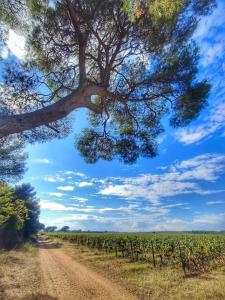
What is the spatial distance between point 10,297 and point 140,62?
8.03 m

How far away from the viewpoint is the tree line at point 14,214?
55.3ft

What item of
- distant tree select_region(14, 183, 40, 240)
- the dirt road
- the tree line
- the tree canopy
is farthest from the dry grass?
distant tree select_region(14, 183, 40, 240)

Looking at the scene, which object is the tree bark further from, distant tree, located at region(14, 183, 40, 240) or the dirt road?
distant tree, located at region(14, 183, 40, 240)

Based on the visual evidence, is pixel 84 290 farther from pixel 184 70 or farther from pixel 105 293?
pixel 184 70

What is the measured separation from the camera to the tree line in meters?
16.9

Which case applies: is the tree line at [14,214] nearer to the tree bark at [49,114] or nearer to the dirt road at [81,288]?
the dirt road at [81,288]

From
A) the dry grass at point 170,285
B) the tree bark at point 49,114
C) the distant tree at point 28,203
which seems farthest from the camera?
the distant tree at point 28,203

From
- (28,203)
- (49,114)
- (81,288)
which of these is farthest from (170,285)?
(28,203)

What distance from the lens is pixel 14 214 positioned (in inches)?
809

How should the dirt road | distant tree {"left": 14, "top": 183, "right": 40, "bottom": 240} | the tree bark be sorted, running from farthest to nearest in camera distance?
distant tree {"left": 14, "top": 183, "right": 40, "bottom": 240} < the dirt road < the tree bark

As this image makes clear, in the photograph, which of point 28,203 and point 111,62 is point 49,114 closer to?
point 111,62

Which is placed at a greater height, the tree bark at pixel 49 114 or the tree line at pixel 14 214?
the tree line at pixel 14 214

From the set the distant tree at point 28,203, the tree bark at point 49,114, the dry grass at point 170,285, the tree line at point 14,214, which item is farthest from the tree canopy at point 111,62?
the distant tree at point 28,203

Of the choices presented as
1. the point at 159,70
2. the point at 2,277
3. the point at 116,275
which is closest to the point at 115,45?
the point at 159,70
